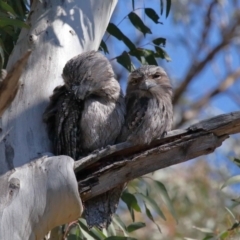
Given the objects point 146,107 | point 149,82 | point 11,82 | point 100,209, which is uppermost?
point 11,82

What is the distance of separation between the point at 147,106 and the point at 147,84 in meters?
0.17

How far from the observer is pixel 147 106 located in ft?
12.4

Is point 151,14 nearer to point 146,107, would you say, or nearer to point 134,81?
point 134,81

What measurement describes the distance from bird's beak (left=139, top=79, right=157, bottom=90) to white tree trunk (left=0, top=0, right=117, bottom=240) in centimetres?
33

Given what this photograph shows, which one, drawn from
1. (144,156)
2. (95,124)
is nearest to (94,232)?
(95,124)

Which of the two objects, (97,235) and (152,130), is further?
(97,235)

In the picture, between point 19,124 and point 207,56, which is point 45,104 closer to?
point 19,124

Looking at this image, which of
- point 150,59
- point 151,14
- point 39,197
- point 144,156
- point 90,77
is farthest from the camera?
point 150,59

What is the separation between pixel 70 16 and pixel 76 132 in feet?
2.03

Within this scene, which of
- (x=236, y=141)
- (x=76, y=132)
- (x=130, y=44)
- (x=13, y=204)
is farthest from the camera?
(x=236, y=141)

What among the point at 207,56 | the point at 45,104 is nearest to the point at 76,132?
the point at 45,104

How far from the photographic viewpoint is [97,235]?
407 centimetres

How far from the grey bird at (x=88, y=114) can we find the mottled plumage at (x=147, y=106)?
3.2 inches

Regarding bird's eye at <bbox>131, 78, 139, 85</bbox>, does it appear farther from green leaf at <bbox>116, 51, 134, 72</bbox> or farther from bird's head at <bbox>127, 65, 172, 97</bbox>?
green leaf at <bbox>116, 51, 134, 72</bbox>
